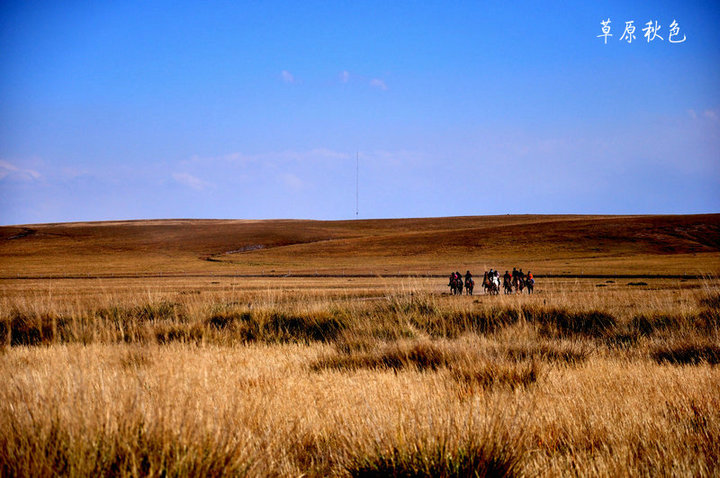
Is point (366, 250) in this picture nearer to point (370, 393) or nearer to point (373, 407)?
point (370, 393)

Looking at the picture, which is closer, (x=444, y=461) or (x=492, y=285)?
(x=444, y=461)

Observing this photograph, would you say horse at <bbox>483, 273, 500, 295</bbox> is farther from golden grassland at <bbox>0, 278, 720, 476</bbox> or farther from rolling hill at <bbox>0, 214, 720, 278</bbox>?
rolling hill at <bbox>0, 214, 720, 278</bbox>

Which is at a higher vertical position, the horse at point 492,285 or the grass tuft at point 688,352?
the grass tuft at point 688,352

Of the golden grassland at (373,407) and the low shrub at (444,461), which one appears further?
the low shrub at (444,461)

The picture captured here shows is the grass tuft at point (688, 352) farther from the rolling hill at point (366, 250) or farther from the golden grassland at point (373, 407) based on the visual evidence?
the rolling hill at point (366, 250)

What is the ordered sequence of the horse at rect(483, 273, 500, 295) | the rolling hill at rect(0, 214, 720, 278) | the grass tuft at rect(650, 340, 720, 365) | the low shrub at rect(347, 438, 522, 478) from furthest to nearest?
1. the rolling hill at rect(0, 214, 720, 278)
2. the horse at rect(483, 273, 500, 295)
3. the grass tuft at rect(650, 340, 720, 365)
4. the low shrub at rect(347, 438, 522, 478)

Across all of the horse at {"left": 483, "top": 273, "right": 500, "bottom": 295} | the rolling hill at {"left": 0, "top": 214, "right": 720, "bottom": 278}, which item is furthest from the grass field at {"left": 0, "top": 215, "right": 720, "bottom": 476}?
the rolling hill at {"left": 0, "top": 214, "right": 720, "bottom": 278}

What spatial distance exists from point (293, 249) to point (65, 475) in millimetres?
88801

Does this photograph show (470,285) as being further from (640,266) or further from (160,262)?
(160,262)

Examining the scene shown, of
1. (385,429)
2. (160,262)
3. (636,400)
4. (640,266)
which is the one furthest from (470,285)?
(160,262)

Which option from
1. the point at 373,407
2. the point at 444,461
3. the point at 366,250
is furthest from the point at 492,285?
the point at 366,250

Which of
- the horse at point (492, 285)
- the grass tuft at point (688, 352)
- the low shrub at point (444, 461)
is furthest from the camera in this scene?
the horse at point (492, 285)

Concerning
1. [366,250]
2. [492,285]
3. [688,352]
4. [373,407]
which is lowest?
[492,285]

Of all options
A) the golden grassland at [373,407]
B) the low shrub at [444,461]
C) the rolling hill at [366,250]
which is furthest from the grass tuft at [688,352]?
the rolling hill at [366,250]
